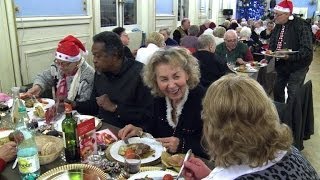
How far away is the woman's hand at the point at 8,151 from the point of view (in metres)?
1.35

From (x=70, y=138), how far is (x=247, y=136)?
31.3 inches

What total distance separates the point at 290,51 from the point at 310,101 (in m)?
1.22

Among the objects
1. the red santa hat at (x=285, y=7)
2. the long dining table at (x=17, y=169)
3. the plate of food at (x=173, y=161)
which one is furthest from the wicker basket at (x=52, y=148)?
the red santa hat at (x=285, y=7)

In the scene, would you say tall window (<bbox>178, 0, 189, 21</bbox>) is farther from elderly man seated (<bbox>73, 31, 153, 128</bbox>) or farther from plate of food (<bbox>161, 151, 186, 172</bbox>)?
plate of food (<bbox>161, 151, 186, 172</bbox>)

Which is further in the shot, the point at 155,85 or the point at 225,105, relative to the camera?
the point at 155,85

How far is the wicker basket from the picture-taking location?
4.37ft

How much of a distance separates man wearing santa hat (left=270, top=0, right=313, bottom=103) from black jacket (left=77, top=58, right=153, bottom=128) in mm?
2119

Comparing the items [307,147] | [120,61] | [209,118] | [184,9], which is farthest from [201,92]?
[184,9]

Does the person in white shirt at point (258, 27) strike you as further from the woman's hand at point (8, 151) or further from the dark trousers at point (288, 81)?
the woman's hand at point (8, 151)

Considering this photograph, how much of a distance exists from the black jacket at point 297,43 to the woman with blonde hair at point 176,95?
2.30 meters

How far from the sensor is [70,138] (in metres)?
1.31

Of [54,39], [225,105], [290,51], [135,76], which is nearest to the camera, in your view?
[225,105]

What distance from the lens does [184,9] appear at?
28.7 feet

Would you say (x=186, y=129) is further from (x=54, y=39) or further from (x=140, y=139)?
(x=54, y=39)
